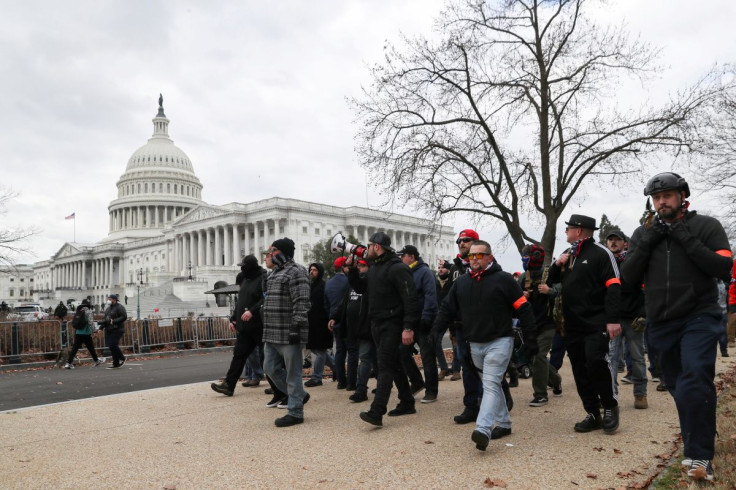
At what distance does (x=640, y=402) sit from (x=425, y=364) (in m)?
2.84

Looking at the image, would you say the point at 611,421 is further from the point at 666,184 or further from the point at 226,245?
the point at 226,245

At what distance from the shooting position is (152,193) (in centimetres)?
13538

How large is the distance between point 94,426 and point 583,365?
5768 millimetres

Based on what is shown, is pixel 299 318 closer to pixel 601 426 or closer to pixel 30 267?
pixel 601 426

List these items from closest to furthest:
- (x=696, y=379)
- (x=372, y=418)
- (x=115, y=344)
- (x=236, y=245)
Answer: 1. (x=696, y=379)
2. (x=372, y=418)
3. (x=115, y=344)
4. (x=236, y=245)

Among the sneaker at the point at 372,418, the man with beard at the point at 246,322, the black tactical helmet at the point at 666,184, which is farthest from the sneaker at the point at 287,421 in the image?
the black tactical helmet at the point at 666,184

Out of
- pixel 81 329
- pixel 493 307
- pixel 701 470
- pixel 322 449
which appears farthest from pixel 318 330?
pixel 81 329

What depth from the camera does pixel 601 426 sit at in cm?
631

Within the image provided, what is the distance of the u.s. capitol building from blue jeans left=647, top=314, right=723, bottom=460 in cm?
7592

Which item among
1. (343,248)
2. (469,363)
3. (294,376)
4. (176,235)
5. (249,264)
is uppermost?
(176,235)

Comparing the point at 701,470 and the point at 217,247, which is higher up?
the point at 217,247

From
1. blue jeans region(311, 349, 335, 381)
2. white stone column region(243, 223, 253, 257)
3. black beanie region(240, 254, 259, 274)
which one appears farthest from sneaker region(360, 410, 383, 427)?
white stone column region(243, 223, 253, 257)

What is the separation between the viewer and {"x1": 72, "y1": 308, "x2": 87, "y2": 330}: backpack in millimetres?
15352

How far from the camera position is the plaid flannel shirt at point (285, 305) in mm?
7320
